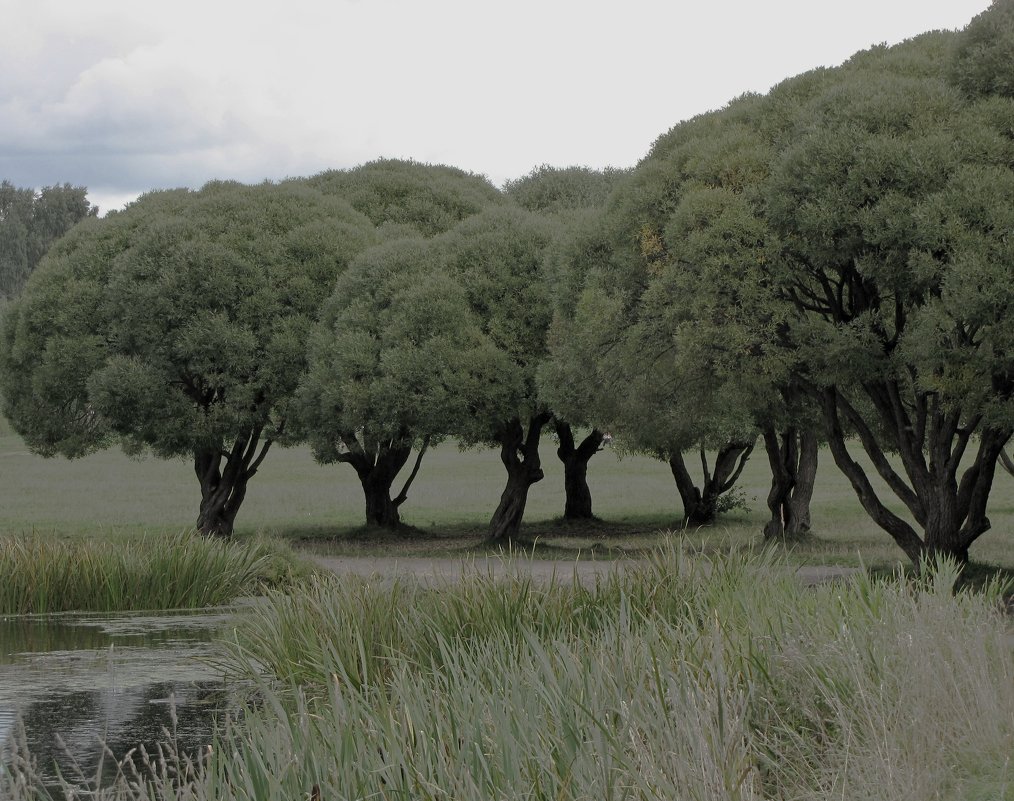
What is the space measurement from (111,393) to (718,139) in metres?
17.7

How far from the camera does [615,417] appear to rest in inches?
1195

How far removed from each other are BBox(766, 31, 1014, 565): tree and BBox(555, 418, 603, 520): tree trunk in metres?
17.8

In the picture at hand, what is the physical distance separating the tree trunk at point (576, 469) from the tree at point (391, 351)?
794 centimetres

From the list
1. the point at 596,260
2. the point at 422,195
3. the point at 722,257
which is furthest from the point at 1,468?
the point at 722,257

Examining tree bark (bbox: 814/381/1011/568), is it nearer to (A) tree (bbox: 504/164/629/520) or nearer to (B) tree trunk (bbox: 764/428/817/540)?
(A) tree (bbox: 504/164/629/520)

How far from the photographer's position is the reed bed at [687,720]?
6.10 metres

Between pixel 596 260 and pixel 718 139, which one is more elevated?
pixel 718 139

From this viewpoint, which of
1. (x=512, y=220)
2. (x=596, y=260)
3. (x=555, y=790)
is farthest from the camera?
(x=512, y=220)

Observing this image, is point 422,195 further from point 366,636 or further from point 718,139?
point 366,636

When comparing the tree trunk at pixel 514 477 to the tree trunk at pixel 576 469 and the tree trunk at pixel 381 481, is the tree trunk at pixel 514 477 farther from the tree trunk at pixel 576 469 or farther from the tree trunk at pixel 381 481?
the tree trunk at pixel 381 481

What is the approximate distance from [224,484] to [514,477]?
846 centimetres

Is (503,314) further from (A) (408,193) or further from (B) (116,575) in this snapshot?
(B) (116,575)

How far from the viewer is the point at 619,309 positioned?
22812 mm

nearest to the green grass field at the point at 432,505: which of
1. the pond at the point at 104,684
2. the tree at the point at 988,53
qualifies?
the pond at the point at 104,684
